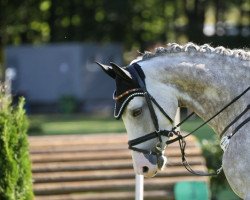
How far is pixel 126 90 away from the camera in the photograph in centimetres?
552

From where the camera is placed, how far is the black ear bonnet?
5512 millimetres

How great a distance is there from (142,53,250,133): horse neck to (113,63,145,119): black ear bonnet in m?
0.11

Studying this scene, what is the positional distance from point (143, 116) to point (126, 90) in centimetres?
21

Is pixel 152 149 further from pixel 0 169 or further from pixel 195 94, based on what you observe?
pixel 0 169

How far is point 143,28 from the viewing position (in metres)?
44.9

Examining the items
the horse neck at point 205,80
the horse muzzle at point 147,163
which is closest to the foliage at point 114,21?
the horse neck at point 205,80

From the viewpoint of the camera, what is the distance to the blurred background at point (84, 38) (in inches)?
1548

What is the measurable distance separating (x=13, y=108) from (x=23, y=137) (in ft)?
1.57

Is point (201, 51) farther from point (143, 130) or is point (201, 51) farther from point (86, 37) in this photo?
point (86, 37)

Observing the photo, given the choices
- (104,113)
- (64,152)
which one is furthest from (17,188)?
(104,113)

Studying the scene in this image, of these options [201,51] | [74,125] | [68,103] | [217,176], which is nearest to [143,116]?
[201,51]

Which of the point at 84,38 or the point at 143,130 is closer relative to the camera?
the point at 143,130

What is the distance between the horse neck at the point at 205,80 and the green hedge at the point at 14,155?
8.46ft

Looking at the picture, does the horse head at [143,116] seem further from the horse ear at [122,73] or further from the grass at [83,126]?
the grass at [83,126]
